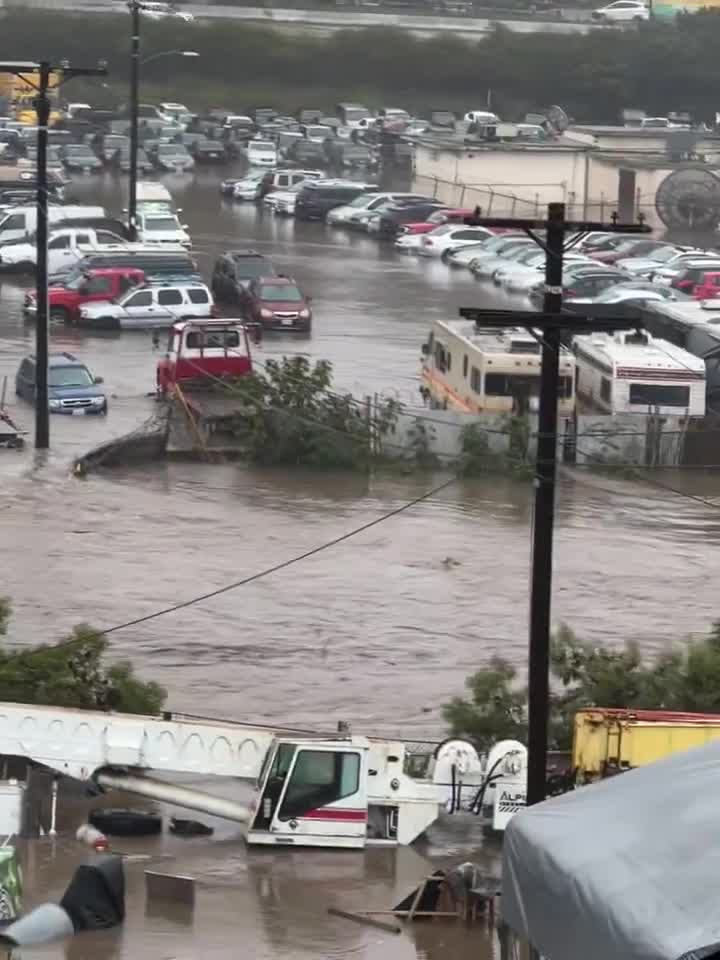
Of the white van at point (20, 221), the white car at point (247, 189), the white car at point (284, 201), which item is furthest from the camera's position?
the white car at point (247, 189)

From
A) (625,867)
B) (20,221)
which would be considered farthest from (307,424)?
(625,867)

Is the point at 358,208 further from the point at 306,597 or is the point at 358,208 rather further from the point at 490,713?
the point at 490,713

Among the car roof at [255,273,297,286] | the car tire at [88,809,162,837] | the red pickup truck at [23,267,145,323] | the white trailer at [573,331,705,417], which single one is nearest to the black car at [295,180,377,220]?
the car roof at [255,273,297,286]

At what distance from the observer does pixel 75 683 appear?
17641 mm

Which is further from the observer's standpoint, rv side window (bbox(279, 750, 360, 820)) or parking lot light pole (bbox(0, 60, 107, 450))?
parking lot light pole (bbox(0, 60, 107, 450))

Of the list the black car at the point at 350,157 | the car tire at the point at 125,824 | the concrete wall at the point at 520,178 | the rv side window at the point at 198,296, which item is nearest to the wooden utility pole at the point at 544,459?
the car tire at the point at 125,824

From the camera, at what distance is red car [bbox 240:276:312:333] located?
41.7m

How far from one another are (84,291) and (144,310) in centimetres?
140

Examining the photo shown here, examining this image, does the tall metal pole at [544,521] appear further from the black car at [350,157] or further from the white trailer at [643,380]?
the black car at [350,157]

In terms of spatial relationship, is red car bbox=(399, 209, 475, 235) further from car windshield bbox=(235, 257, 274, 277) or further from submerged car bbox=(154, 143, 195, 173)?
submerged car bbox=(154, 143, 195, 173)

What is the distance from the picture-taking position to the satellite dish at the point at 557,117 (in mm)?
87125

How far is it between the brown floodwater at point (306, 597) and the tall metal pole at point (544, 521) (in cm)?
136

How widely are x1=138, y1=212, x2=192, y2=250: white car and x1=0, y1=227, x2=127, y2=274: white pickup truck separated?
10.0ft

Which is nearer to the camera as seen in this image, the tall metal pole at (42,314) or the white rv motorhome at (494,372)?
the tall metal pole at (42,314)
